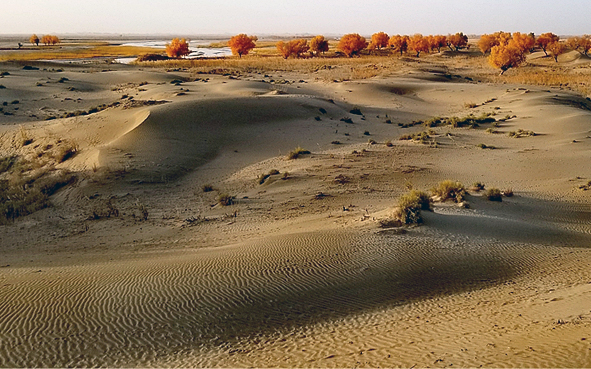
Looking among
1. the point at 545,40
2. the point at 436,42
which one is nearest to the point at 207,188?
the point at 545,40

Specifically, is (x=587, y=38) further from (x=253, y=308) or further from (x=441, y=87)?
(x=253, y=308)

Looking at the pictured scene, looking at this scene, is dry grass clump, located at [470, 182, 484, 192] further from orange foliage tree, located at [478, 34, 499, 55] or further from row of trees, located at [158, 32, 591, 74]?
orange foliage tree, located at [478, 34, 499, 55]

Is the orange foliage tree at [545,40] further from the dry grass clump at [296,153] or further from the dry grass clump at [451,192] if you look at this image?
the dry grass clump at [451,192]

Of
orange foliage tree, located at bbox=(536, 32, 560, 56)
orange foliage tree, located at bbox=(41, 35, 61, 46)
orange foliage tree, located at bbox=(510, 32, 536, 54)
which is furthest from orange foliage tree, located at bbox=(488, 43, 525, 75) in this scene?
orange foliage tree, located at bbox=(41, 35, 61, 46)

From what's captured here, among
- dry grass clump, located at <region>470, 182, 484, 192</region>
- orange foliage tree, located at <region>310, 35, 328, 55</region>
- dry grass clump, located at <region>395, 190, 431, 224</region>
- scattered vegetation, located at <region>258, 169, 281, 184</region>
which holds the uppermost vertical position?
orange foliage tree, located at <region>310, 35, 328, 55</region>

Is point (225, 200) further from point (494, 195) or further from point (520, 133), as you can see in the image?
point (520, 133)

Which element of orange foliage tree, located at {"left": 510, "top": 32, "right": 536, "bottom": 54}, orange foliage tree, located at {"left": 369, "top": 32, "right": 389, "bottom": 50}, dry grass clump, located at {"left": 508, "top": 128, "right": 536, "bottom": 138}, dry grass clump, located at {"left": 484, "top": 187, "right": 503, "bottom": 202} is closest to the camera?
dry grass clump, located at {"left": 484, "top": 187, "right": 503, "bottom": 202}

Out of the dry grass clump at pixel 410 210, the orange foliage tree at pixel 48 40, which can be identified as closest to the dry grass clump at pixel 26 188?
the dry grass clump at pixel 410 210
